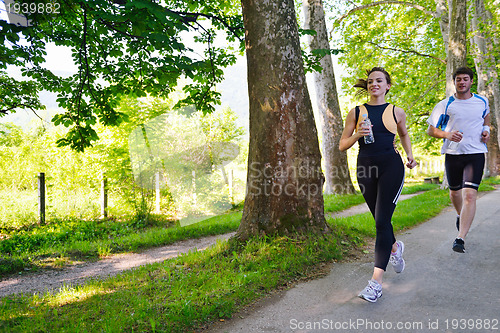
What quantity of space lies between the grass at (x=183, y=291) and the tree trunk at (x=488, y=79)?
17.9 meters

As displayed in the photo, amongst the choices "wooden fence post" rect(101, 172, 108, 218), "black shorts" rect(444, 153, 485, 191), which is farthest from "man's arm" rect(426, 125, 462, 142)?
"wooden fence post" rect(101, 172, 108, 218)

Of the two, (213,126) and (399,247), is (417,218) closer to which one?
(399,247)

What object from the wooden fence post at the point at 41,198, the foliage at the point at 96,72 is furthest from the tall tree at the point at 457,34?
the wooden fence post at the point at 41,198

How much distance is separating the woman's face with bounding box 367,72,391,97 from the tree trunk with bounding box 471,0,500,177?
1745 centimetres

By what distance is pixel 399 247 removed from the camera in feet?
13.0

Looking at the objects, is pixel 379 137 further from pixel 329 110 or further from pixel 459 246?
pixel 329 110

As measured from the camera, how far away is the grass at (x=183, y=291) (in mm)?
3045

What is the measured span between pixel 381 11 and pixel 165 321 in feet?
69.9

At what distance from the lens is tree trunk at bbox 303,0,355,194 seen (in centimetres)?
1266

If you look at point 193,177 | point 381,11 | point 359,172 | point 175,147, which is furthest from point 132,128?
point 381,11

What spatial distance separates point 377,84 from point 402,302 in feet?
7.11

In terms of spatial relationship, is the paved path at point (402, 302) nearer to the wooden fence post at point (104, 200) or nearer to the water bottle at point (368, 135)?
the water bottle at point (368, 135)

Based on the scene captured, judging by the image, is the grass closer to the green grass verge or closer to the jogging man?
the jogging man

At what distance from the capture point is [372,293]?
328cm
